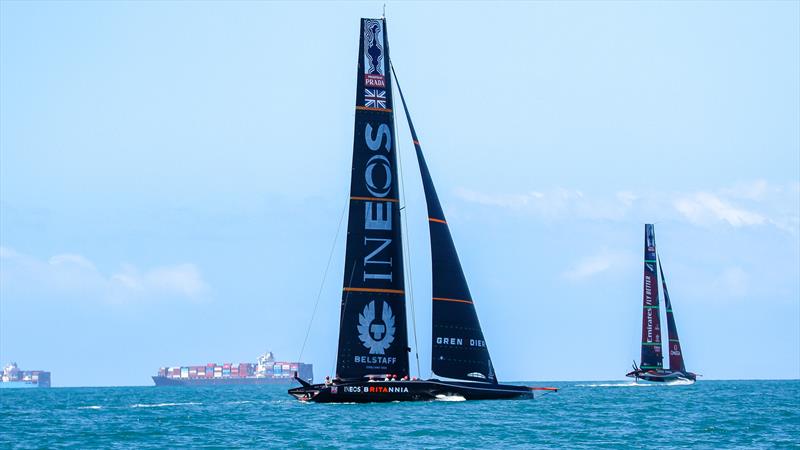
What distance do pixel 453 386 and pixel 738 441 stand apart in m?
12.8

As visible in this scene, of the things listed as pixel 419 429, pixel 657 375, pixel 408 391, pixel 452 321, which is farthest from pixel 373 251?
pixel 657 375

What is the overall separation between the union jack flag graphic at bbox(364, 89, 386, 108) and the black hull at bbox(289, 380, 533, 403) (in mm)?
11439

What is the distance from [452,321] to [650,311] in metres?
62.1

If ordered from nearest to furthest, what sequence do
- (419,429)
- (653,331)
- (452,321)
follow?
(419,429), (452,321), (653,331)

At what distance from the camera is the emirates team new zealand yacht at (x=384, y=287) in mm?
51500

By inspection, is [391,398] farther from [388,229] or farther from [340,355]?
[388,229]

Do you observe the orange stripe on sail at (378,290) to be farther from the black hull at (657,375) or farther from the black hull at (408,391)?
the black hull at (657,375)

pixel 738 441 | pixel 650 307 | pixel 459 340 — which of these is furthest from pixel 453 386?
pixel 650 307

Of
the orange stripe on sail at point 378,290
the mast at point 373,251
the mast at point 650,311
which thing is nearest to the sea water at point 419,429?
the mast at point 373,251

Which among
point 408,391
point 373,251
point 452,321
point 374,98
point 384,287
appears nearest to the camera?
point 408,391

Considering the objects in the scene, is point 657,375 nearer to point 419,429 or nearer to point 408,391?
point 408,391

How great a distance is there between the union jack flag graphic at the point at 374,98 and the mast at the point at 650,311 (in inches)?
2371

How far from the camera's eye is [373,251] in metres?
51.8

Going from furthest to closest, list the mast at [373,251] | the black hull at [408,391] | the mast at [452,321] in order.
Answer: the mast at [373,251], the mast at [452,321], the black hull at [408,391]
